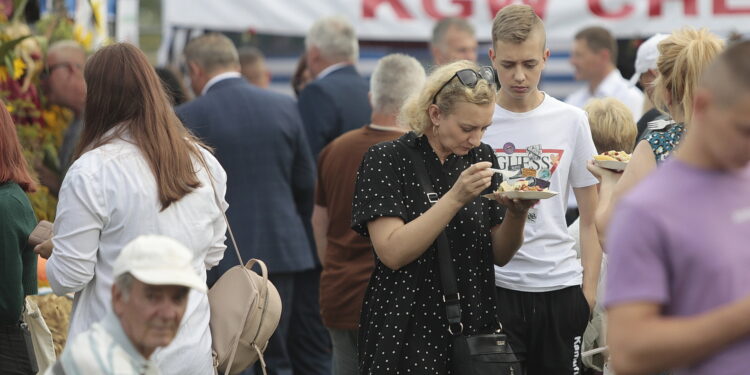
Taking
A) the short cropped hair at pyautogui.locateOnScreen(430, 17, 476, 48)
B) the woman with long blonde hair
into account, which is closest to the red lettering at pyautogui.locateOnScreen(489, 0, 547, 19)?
the short cropped hair at pyautogui.locateOnScreen(430, 17, 476, 48)

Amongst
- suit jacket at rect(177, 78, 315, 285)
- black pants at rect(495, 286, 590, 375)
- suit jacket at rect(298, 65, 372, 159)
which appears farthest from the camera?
suit jacket at rect(298, 65, 372, 159)

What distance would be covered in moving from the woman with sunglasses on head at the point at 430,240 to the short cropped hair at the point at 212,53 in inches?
116

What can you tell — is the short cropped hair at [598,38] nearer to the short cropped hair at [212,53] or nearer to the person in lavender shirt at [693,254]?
the short cropped hair at [212,53]

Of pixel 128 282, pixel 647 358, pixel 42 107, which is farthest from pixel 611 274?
pixel 42 107

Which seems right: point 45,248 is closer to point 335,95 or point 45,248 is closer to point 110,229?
point 110,229

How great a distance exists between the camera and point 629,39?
33.4 ft

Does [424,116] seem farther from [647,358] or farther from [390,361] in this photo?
[647,358]

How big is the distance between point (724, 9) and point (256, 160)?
4.21 m

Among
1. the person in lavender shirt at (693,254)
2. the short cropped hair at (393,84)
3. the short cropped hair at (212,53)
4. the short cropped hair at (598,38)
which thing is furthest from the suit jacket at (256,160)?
the person in lavender shirt at (693,254)

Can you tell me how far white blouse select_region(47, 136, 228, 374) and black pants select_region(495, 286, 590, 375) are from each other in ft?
4.23

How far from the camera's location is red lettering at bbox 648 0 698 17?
29.6 feet

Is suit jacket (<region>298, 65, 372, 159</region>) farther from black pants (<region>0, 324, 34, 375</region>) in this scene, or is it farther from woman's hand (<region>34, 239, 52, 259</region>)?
woman's hand (<region>34, 239, 52, 259</region>)

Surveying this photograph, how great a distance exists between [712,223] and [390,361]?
1.90 metres

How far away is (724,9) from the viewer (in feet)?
29.2
